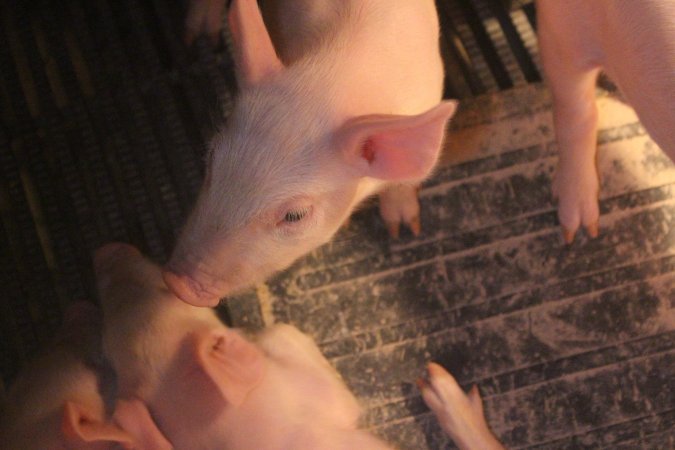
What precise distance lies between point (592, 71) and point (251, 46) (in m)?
0.92

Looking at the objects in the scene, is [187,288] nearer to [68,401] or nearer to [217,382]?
[217,382]

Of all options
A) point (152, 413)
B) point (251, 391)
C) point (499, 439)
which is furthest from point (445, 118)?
point (499, 439)

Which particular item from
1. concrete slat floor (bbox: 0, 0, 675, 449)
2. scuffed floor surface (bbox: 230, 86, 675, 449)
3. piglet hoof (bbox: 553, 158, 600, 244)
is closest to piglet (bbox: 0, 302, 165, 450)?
concrete slat floor (bbox: 0, 0, 675, 449)

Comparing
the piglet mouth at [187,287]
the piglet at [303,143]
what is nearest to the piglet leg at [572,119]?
the piglet at [303,143]

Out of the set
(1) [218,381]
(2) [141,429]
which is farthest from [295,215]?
(2) [141,429]

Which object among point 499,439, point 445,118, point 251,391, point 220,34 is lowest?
point 499,439

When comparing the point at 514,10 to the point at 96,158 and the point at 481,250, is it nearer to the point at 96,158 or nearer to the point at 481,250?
the point at 481,250

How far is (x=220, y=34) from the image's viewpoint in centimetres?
252

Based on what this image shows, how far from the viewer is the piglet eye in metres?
1.49

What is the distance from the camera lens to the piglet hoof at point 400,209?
216 centimetres

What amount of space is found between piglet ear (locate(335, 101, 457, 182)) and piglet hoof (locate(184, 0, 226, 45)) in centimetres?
120

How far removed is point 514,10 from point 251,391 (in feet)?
5.36

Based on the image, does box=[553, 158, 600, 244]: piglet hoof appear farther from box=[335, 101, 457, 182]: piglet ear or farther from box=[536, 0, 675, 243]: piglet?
box=[335, 101, 457, 182]: piglet ear

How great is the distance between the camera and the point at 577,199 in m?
2.15
